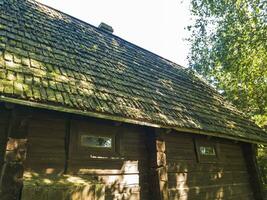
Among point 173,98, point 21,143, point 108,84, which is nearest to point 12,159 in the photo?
point 21,143

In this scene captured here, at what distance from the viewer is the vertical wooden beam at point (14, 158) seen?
4.10 meters

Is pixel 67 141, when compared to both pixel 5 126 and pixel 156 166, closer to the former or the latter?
pixel 5 126

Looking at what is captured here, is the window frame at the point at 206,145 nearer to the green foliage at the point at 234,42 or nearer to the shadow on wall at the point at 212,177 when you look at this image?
the shadow on wall at the point at 212,177

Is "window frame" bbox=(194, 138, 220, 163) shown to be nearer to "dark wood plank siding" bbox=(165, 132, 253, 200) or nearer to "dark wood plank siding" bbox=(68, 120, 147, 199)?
"dark wood plank siding" bbox=(165, 132, 253, 200)

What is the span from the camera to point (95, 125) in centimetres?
586

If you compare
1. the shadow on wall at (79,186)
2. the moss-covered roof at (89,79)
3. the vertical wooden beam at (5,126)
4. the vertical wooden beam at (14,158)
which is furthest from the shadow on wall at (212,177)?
the vertical wooden beam at (5,126)

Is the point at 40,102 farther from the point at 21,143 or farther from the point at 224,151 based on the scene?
the point at 224,151

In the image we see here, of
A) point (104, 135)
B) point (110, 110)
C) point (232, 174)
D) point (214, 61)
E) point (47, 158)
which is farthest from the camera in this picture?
point (214, 61)

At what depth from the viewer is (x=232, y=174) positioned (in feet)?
31.7

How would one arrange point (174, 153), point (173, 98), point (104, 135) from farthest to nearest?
point (173, 98) < point (174, 153) < point (104, 135)

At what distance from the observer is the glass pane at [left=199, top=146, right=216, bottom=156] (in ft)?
28.5

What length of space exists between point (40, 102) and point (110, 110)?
150cm

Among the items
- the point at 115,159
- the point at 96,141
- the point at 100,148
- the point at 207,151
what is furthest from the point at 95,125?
the point at 207,151

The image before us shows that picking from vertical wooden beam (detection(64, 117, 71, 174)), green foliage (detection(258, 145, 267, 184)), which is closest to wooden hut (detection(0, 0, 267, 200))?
vertical wooden beam (detection(64, 117, 71, 174))
